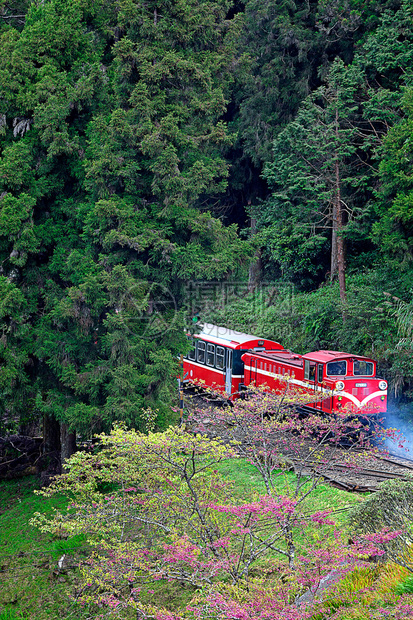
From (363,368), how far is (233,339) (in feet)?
18.3

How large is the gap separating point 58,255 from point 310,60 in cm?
1982

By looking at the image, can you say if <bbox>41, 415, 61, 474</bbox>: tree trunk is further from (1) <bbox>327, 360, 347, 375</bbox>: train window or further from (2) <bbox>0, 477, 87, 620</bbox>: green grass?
(1) <bbox>327, 360, 347, 375</bbox>: train window

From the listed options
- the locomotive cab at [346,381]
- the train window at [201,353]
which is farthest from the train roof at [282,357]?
the train window at [201,353]

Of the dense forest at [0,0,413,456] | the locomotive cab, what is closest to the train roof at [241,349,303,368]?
the locomotive cab

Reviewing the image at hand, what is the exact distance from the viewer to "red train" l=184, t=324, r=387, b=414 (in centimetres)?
1688

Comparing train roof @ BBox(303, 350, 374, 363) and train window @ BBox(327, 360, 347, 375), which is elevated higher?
train roof @ BBox(303, 350, 374, 363)

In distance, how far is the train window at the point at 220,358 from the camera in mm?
21656

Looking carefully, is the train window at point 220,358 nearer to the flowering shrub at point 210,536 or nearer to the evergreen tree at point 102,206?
the evergreen tree at point 102,206

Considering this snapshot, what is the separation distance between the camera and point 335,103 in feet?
78.2

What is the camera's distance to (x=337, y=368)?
55.7ft

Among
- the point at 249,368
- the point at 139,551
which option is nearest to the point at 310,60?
the point at 249,368

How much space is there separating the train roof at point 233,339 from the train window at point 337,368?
165 inches

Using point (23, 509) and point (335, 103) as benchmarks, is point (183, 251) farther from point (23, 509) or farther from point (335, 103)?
point (335, 103)

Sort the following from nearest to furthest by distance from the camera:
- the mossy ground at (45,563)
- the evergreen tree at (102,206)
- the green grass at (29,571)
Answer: the mossy ground at (45,563), the green grass at (29,571), the evergreen tree at (102,206)
